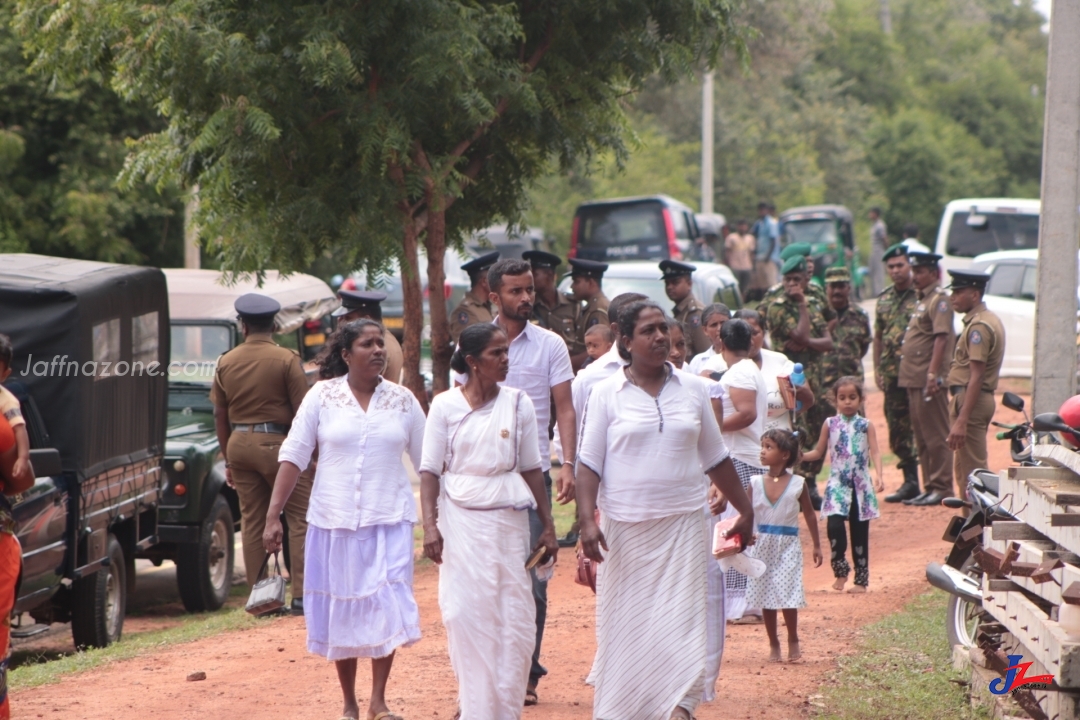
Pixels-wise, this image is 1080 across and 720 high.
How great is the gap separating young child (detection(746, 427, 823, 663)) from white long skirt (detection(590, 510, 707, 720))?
1433mm

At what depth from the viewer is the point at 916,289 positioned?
37.0ft

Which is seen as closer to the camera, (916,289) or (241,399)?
(241,399)

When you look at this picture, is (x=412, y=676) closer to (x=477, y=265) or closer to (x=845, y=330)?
(x=477, y=265)

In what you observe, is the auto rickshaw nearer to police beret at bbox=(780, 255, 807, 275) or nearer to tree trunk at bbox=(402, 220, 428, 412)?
police beret at bbox=(780, 255, 807, 275)

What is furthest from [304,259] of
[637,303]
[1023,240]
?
[1023,240]

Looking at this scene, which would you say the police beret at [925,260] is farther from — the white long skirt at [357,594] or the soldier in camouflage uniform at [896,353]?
the white long skirt at [357,594]

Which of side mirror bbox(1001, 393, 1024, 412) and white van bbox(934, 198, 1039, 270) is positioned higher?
white van bbox(934, 198, 1039, 270)

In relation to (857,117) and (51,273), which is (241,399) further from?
(857,117)

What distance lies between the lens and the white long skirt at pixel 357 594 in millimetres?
5703

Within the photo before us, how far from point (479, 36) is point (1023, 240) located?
1906 centimetres

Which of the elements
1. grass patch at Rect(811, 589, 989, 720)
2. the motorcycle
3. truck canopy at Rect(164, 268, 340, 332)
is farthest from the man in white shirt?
truck canopy at Rect(164, 268, 340, 332)

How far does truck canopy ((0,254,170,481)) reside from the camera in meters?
7.94

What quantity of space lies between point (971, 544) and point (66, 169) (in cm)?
1665

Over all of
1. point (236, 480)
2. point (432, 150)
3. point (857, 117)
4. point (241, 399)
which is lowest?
point (236, 480)
